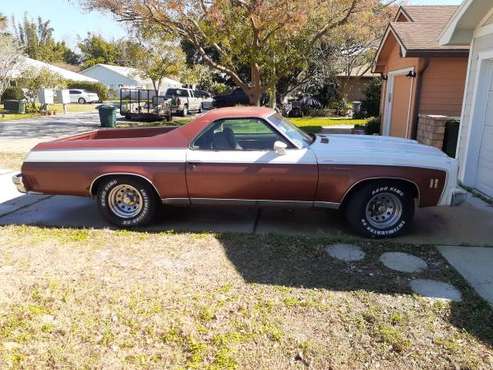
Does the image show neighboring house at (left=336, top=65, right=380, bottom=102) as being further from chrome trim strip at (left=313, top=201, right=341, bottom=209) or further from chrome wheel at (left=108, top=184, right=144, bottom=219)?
chrome wheel at (left=108, top=184, right=144, bottom=219)

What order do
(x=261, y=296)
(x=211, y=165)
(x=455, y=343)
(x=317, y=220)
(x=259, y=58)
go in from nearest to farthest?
(x=455, y=343)
(x=261, y=296)
(x=211, y=165)
(x=317, y=220)
(x=259, y=58)

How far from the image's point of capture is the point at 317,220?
587 cm

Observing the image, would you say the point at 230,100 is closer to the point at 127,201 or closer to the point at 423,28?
the point at 423,28

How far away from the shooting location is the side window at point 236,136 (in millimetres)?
5297

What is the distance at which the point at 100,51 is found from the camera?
262ft

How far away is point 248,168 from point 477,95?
4593 millimetres

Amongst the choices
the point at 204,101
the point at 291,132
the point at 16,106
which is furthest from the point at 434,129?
the point at 16,106

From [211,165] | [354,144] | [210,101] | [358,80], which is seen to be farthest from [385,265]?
[358,80]

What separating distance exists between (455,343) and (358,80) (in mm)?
32712

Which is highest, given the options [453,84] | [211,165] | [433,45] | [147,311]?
[433,45]

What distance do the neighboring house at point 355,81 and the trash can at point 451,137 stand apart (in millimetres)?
20797

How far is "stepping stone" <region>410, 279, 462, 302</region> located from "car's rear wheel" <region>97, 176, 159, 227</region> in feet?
10.4

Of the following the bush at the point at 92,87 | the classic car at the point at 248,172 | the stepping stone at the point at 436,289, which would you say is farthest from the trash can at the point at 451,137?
the bush at the point at 92,87

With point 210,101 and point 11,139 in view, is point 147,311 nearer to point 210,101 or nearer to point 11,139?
point 11,139
